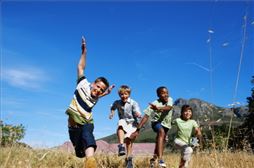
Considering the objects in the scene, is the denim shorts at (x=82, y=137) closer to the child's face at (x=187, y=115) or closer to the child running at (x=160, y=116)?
the child running at (x=160, y=116)

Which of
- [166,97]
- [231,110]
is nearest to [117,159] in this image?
[166,97]

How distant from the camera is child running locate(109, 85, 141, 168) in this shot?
8091 mm

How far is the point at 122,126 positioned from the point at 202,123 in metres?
3.03

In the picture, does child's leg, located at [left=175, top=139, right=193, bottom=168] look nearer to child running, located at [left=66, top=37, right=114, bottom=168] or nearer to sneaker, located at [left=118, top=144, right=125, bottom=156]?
sneaker, located at [left=118, top=144, right=125, bottom=156]

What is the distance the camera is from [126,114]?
8.21 metres

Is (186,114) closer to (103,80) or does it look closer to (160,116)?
(160,116)

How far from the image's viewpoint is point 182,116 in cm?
830

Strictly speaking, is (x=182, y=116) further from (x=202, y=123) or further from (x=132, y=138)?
(x=202, y=123)

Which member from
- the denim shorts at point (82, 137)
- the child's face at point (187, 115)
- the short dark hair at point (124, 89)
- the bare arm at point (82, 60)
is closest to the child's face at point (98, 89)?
the bare arm at point (82, 60)

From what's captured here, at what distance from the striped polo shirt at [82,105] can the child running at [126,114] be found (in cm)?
192

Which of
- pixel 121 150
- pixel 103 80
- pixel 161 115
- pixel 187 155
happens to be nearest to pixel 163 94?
pixel 161 115

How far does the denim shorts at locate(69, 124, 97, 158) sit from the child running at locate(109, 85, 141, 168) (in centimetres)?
188

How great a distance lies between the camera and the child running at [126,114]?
26.5ft

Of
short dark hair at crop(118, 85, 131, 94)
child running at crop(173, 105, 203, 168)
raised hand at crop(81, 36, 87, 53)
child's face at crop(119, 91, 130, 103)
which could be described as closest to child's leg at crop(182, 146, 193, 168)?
child running at crop(173, 105, 203, 168)
